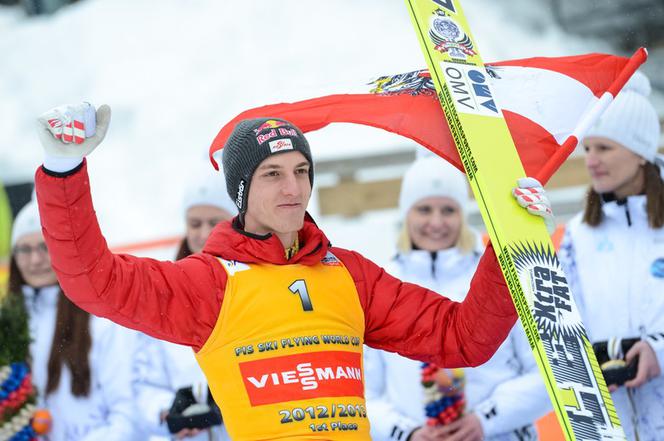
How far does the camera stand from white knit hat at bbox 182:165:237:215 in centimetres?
496

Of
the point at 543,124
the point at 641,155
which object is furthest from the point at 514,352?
the point at 543,124

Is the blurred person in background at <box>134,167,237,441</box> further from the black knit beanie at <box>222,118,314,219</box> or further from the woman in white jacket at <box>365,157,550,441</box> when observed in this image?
the black knit beanie at <box>222,118,314,219</box>

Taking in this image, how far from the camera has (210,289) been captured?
2.88m

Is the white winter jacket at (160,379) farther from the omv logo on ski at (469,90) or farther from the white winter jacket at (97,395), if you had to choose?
the omv logo on ski at (469,90)

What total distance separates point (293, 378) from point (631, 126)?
248 cm

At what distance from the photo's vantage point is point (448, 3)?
11.4ft

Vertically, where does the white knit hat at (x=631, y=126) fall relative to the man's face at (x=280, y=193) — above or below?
above

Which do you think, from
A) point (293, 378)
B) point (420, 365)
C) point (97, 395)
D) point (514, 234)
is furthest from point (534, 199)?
point (97, 395)

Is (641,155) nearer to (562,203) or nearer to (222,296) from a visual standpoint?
(222,296)

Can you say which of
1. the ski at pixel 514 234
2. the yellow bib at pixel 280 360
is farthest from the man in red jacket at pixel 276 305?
the ski at pixel 514 234

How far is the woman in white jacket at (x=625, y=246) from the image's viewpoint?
4.46 m

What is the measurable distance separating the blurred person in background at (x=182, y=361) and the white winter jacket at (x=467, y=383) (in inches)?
27.6

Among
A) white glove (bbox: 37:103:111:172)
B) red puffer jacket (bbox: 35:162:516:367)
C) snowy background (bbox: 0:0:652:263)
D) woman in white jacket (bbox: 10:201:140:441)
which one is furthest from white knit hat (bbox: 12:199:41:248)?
snowy background (bbox: 0:0:652:263)

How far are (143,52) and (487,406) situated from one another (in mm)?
14396
